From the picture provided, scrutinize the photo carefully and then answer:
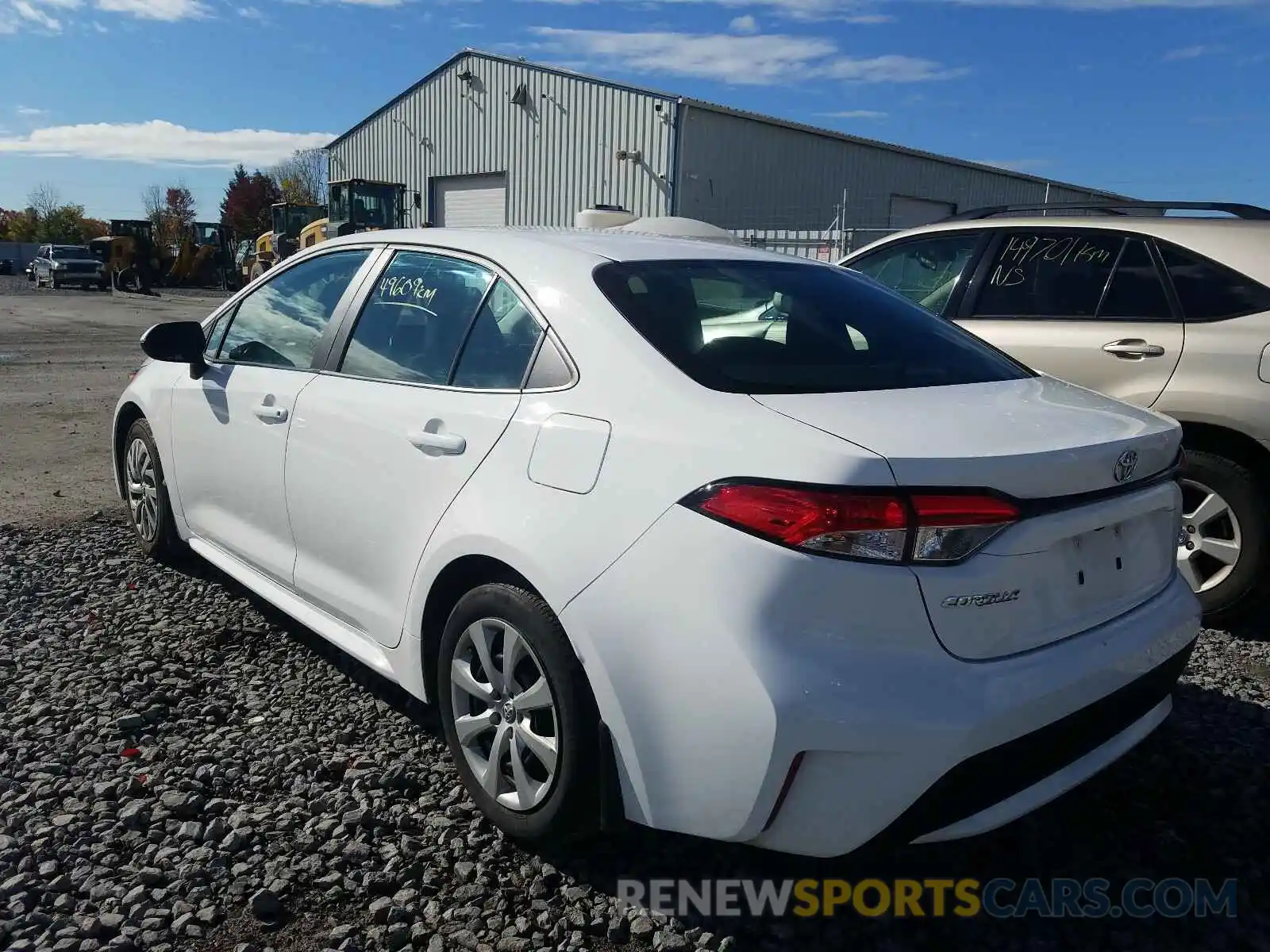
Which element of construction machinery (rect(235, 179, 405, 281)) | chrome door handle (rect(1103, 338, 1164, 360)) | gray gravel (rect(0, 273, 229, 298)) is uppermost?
construction machinery (rect(235, 179, 405, 281))

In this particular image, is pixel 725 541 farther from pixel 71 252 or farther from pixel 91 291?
pixel 71 252

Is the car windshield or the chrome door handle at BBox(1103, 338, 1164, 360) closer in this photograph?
the chrome door handle at BBox(1103, 338, 1164, 360)

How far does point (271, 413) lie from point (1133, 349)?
3541mm

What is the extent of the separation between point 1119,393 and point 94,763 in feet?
13.6

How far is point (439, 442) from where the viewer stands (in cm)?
272

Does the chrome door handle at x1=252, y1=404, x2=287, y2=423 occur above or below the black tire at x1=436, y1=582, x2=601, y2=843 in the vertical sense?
above

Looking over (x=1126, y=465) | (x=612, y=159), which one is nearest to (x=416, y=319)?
(x=1126, y=465)

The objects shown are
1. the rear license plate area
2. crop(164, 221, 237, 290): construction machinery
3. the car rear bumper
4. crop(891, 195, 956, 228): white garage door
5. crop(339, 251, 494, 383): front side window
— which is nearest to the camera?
the car rear bumper

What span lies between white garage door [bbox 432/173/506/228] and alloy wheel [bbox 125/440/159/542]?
2383 cm

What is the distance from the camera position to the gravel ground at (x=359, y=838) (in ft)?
7.72

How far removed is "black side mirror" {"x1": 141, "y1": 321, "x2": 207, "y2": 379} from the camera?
3998 millimetres

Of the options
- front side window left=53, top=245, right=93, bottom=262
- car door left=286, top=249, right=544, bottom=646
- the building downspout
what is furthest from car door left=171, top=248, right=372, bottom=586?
front side window left=53, top=245, right=93, bottom=262

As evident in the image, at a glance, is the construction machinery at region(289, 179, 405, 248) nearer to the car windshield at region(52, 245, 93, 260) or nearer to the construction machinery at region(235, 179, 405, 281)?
the construction machinery at region(235, 179, 405, 281)

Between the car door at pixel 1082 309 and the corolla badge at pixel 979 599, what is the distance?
8.83 feet
